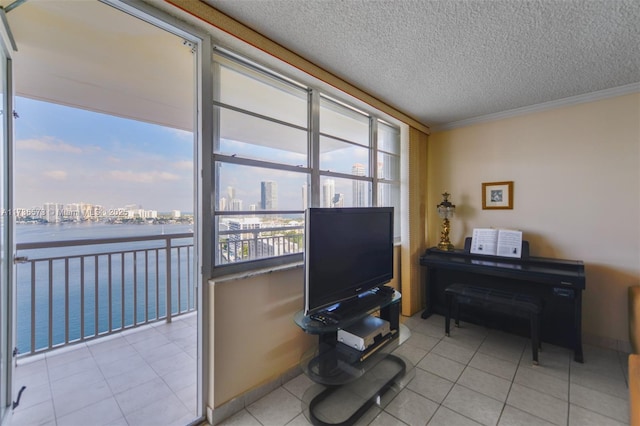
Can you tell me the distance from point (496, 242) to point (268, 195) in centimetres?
254

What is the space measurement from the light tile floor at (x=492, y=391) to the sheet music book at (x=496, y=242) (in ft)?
2.93

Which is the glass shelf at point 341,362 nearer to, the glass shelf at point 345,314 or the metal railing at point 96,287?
the glass shelf at point 345,314

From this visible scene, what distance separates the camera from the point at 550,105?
2.71 m

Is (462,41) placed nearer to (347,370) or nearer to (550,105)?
(550,105)

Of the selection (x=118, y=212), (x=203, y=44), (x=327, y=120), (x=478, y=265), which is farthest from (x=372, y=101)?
(x=118, y=212)

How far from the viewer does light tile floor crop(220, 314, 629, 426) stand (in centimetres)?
161

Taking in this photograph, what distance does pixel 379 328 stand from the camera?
196 cm

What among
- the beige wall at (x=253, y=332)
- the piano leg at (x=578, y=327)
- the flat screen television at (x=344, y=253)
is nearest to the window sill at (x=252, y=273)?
the beige wall at (x=253, y=332)

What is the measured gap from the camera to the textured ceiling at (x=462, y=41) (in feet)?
4.67

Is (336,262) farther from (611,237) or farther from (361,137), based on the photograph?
(611,237)

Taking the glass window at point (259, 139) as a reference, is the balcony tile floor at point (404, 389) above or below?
below

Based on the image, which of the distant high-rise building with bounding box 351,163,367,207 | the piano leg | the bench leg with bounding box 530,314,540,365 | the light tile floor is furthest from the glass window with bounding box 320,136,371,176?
the piano leg

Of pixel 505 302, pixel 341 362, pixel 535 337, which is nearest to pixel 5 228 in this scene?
pixel 341 362

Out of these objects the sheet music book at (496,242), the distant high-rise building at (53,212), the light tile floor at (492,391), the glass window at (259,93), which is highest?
the glass window at (259,93)
